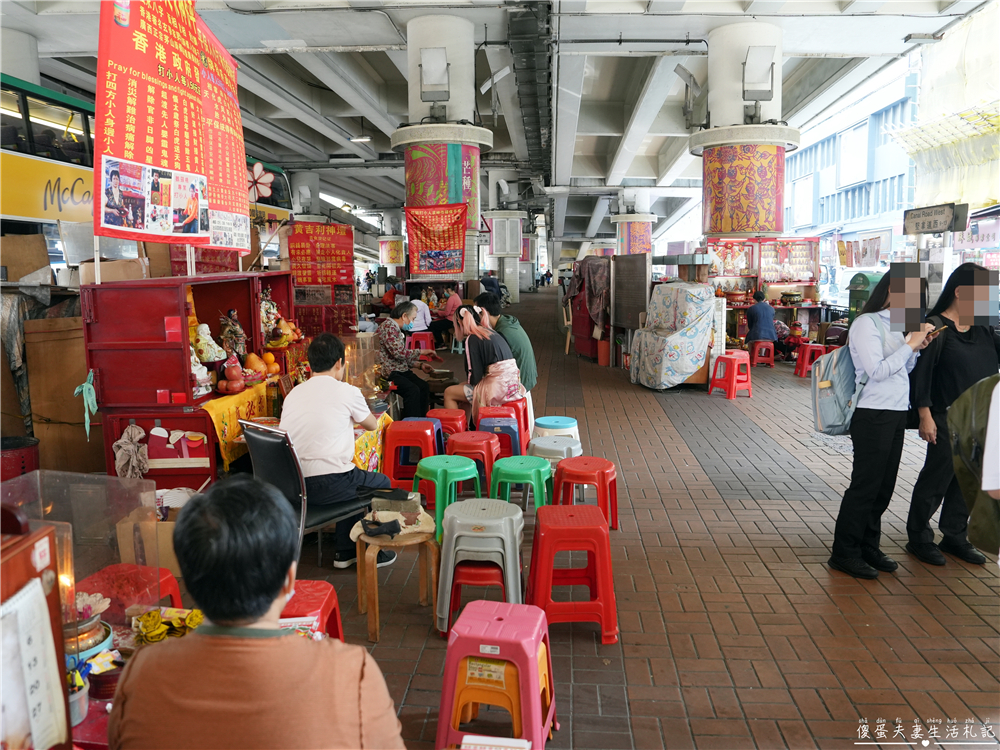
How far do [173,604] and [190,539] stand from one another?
1.78 m

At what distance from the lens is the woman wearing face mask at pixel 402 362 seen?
272 inches

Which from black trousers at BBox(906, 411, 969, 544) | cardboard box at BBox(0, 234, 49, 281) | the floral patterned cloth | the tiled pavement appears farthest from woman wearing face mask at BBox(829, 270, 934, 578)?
cardboard box at BBox(0, 234, 49, 281)

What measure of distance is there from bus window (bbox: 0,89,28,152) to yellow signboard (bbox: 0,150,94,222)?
0.11m

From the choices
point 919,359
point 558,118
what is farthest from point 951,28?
point 919,359

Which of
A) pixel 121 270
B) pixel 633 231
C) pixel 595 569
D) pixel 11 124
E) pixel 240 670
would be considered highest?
pixel 633 231

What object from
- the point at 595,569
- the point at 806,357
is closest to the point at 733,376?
the point at 806,357

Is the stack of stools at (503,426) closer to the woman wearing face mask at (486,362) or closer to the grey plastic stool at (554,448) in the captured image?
the woman wearing face mask at (486,362)

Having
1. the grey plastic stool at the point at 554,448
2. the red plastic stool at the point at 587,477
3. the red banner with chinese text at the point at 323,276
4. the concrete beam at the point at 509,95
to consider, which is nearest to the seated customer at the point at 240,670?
the red plastic stool at the point at 587,477

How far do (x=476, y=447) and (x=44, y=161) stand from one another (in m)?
6.12

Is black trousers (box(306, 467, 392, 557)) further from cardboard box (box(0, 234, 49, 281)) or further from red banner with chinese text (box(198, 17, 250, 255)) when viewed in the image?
cardboard box (box(0, 234, 49, 281))

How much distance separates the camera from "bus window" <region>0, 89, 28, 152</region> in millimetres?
6996

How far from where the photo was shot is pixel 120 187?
3510 mm

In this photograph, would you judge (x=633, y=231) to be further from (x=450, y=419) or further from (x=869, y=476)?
(x=869, y=476)

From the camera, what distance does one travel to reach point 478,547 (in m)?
3.34
